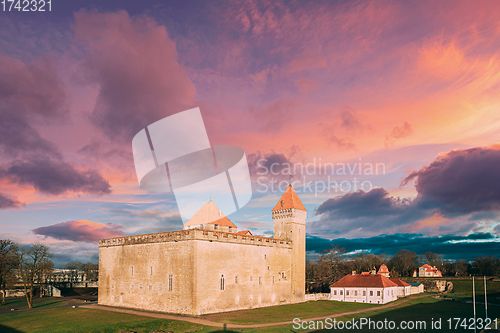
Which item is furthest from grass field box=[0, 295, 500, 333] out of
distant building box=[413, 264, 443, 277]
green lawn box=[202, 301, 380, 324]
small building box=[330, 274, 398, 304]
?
distant building box=[413, 264, 443, 277]

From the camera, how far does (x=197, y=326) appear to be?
102 feet

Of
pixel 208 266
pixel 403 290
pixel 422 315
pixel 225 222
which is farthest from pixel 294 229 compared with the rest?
pixel 403 290

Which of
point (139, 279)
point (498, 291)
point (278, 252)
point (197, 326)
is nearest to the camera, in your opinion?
point (197, 326)

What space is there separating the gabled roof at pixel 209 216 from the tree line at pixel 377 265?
29884 mm

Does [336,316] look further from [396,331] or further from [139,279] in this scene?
[139,279]

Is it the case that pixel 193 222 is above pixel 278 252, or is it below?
above

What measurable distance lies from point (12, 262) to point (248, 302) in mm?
39546

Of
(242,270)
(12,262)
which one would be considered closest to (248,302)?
(242,270)

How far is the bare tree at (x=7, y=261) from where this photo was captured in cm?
5272

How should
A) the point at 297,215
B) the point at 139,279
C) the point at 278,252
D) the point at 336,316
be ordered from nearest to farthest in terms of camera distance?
1. the point at 336,316
2. the point at 139,279
3. the point at 278,252
4. the point at 297,215

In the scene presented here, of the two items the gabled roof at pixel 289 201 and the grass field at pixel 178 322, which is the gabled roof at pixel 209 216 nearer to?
the gabled roof at pixel 289 201

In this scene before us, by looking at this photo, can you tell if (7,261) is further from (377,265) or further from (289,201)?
(377,265)

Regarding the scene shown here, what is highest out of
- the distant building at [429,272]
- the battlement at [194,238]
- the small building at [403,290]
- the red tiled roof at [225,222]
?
the red tiled roof at [225,222]

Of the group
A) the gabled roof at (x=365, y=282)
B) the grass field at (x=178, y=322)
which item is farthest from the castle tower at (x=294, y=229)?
the gabled roof at (x=365, y=282)
